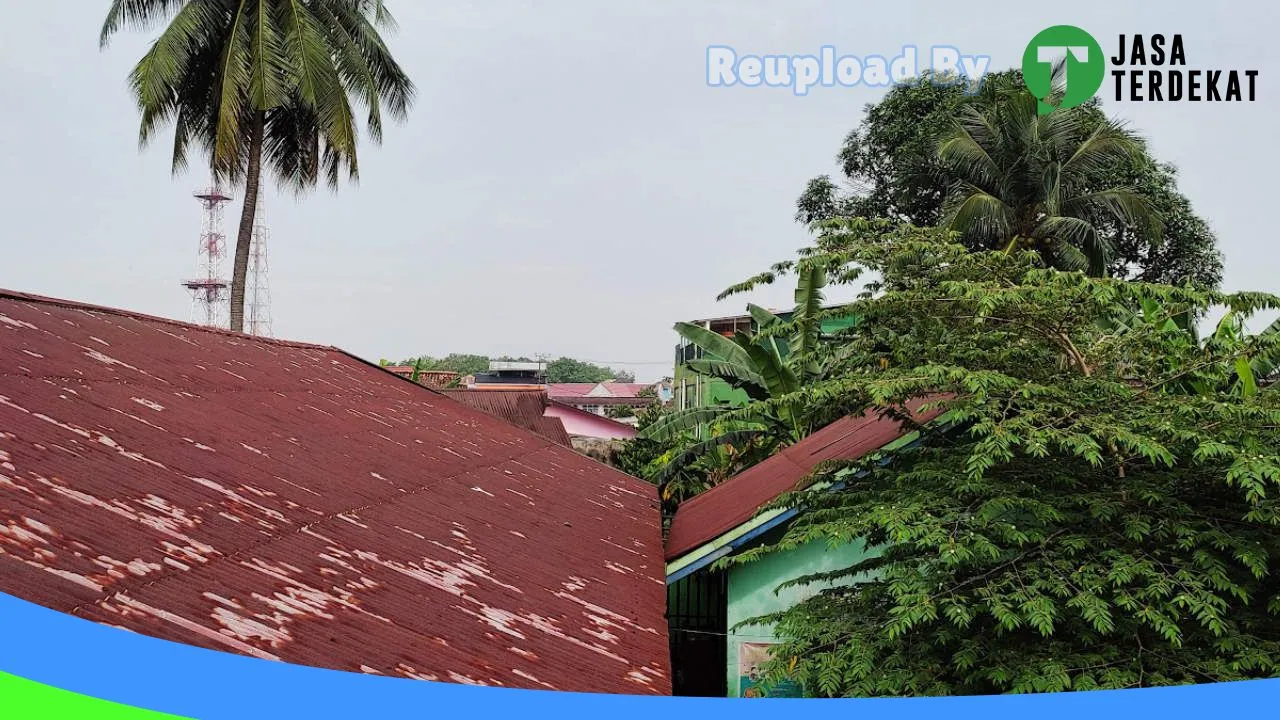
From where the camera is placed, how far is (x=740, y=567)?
665 centimetres

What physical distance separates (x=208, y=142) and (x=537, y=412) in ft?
34.4

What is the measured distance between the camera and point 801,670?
174 inches

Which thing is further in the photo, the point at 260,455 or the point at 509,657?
the point at 260,455

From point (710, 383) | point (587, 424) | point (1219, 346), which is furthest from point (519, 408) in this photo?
point (1219, 346)

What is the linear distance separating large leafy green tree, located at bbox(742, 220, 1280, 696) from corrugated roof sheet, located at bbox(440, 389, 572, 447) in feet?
53.6

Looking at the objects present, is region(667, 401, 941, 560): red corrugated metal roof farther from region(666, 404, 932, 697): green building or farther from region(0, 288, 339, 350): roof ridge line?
region(0, 288, 339, 350): roof ridge line

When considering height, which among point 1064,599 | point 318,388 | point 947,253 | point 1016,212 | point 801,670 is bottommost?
point 801,670

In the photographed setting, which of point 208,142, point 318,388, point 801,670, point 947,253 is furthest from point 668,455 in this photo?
point 208,142

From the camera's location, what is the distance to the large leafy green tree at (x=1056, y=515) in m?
4.06

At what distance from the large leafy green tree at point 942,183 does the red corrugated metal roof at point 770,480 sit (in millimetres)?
13723

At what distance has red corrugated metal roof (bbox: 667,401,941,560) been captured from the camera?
6.45m

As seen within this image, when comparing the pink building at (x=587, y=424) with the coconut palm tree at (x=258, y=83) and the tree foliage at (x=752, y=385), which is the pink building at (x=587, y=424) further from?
the tree foliage at (x=752, y=385)

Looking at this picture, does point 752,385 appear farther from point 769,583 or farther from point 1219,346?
point 1219,346

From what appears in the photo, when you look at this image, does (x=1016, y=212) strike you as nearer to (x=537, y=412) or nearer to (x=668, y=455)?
(x=668, y=455)
